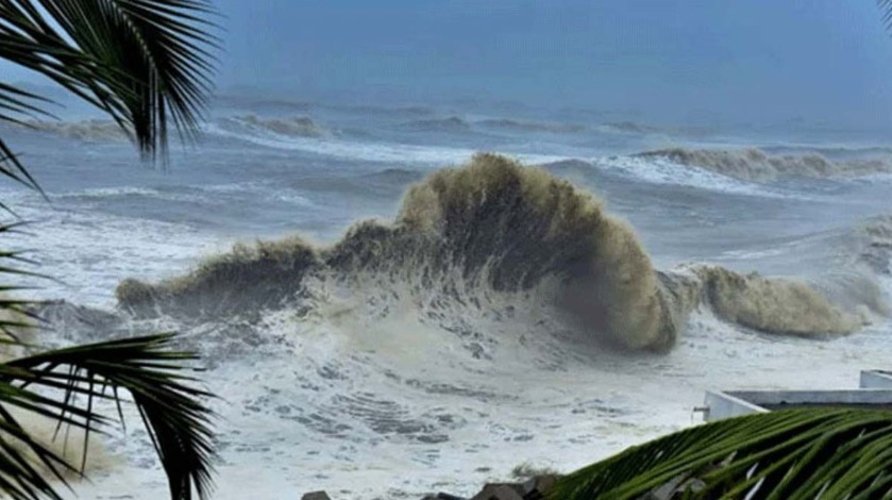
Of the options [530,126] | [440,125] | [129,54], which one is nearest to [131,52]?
[129,54]

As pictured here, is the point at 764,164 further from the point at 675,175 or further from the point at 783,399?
the point at 783,399

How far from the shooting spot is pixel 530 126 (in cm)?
936

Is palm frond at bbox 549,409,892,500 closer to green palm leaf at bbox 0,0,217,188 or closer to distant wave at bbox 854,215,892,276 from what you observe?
green palm leaf at bbox 0,0,217,188

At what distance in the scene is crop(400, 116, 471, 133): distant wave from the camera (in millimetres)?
9094

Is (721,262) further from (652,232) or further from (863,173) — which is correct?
(863,173)

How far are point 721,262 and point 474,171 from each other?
1926 millimetres

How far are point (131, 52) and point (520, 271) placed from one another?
7743 millimetres

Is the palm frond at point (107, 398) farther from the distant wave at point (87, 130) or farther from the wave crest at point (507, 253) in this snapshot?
the distant wave at point (87, 130)

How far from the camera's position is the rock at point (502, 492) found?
3154 millimetres

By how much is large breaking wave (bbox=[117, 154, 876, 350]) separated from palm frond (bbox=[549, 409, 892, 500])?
753 centimetres

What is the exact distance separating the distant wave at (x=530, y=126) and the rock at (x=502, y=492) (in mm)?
6156

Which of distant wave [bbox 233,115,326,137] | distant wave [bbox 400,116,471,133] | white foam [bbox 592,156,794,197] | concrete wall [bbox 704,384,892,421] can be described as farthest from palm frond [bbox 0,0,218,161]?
white foam [bbox 592,156,794,197]

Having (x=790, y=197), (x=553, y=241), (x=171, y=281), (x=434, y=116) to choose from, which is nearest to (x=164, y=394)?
(x=171, y=281)

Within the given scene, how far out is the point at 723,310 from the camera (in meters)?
8.48
